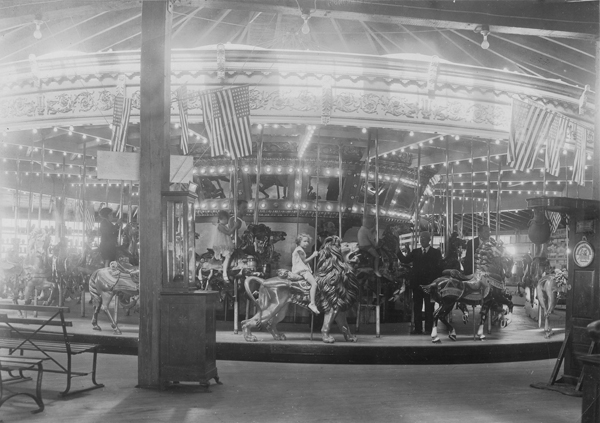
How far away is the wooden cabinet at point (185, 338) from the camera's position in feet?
22.0

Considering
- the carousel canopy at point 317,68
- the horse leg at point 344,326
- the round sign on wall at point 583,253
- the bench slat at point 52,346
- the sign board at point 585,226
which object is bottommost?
the horse leg at point 344,326

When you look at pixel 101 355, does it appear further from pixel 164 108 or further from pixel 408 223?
pixel 408 223

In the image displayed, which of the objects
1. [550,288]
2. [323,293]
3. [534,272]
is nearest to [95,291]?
[323,293]

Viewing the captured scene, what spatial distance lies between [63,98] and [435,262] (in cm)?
750

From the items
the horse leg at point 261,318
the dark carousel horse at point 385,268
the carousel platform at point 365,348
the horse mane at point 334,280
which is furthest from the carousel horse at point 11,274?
the horse mane at point 334,280

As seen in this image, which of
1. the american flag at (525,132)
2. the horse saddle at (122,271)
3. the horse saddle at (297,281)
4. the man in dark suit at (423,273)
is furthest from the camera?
the man in dark suit at (423,273)

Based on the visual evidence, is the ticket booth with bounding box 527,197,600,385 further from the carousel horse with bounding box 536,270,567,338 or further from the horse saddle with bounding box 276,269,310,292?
the carousel horse with bounding box 536,270,567,338

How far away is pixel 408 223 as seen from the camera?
15750mm

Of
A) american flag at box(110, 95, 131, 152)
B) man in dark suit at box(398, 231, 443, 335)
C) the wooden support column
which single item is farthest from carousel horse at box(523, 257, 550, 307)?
the wooden support column

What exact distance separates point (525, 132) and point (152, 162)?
6.56m

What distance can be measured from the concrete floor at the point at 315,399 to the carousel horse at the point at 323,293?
3.65 feet

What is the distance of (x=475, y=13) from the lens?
309 inches

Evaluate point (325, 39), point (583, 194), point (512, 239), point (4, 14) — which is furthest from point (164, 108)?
point (512, 239)

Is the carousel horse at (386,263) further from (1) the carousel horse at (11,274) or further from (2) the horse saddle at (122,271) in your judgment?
(1) the carousel horse at (11,274)
